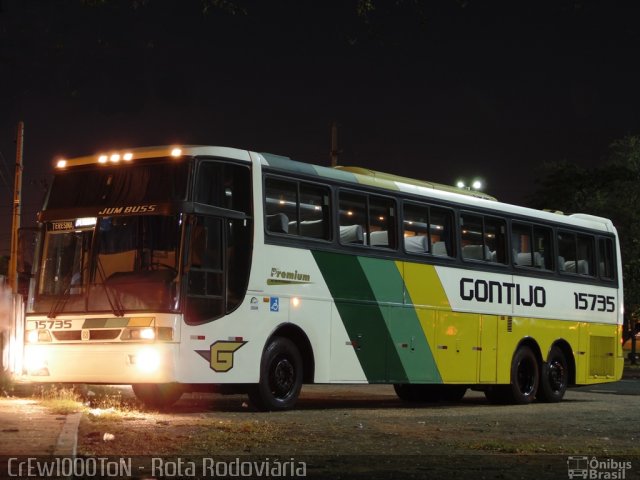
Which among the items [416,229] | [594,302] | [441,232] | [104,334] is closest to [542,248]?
[594,302]

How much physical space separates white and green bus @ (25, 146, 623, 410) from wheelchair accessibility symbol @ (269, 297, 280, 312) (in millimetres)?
25

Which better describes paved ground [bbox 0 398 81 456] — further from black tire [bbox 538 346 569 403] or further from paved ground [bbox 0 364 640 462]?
black tire [bbox 538 346 569 403]

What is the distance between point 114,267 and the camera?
1592 cm

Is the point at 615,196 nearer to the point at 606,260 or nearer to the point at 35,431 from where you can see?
the point at 606,260

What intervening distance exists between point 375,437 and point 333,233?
5675mm

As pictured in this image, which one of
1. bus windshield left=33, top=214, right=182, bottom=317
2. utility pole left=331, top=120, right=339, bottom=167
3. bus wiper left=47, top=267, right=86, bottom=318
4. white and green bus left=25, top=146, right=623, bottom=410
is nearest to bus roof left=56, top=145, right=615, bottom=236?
white and green bus left=25, top=146, right=623, bottom=410

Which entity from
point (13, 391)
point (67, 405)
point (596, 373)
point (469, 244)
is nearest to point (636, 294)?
point (596, 373)

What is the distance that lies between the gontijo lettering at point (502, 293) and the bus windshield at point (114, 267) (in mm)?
6799

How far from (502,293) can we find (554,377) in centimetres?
246

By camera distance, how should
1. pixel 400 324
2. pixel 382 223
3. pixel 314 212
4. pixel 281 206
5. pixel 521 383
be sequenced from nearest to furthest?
pixel 281 206, pixel 314 212, pixel 382 223, pixel 400 324, pixel 521 383

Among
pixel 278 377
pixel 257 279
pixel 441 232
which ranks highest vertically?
pixel 441 232

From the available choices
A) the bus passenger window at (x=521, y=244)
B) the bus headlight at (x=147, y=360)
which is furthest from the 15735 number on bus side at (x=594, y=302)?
the bus headlight at (x=147, y=360)

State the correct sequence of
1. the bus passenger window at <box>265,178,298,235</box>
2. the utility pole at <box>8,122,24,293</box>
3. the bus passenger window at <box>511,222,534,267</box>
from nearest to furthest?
1. the bus passenger window at <box>265,178,298,235</box>
2. the bus passenger window at <box>511,222,534,267</box>
3. the utility pole at <box>8,122,24,293</box>

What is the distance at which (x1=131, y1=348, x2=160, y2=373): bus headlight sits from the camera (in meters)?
15.3
